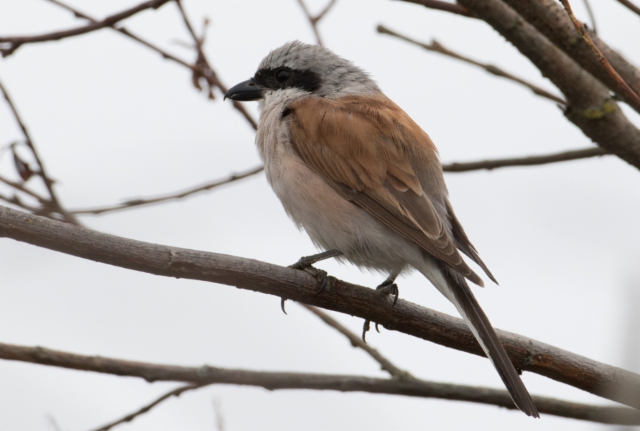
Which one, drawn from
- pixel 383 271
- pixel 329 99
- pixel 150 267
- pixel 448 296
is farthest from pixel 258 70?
pixel 150 267

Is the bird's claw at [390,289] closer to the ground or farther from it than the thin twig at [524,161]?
closer to the ground

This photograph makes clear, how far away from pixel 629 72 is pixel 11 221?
2.35 m

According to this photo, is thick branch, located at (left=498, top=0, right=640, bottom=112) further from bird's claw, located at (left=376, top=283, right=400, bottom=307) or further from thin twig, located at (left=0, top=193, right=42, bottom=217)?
thin twig, located at (left=0, top=193, right=42, bottom=217)

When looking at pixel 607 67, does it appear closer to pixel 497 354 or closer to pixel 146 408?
pixel 497 354

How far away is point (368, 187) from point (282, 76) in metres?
1.35

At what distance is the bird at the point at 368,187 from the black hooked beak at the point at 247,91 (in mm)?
181

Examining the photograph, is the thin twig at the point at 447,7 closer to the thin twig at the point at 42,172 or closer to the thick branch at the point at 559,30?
the thick branch at the point at 559,30

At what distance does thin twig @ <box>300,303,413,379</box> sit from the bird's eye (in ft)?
5.57

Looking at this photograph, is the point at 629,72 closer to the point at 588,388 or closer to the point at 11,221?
the point at 588,388

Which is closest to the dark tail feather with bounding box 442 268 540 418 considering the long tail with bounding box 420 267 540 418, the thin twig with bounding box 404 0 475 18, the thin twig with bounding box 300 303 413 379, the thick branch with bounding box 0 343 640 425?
the long tail with bounding box 420 267 540 418

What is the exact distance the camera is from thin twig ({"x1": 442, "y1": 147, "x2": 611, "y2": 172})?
3443 mm

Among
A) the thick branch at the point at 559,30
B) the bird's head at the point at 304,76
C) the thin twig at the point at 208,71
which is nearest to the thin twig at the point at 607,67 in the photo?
the thick branch at the point at 559,30

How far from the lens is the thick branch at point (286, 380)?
3.01 m

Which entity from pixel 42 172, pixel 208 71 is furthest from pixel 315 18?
pixel 42 172
